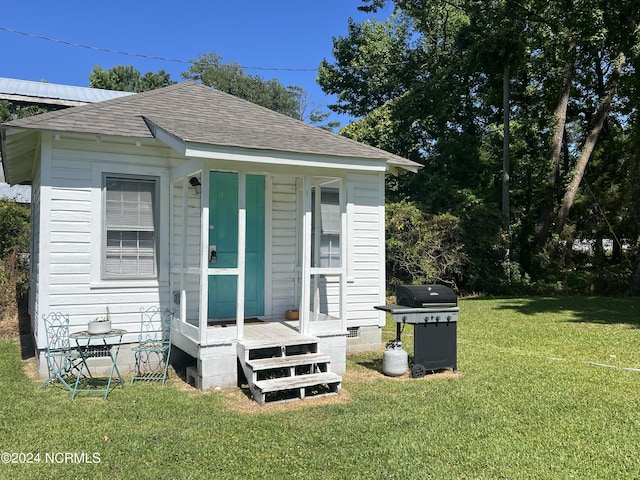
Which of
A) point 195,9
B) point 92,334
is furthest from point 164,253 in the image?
point 195,9

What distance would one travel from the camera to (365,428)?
457cm

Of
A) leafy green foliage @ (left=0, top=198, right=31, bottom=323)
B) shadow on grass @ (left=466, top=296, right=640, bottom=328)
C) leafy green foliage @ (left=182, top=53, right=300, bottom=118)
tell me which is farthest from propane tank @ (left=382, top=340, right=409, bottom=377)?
leafy green foliage @ (left=182, top=53, right=300, bottom=118)

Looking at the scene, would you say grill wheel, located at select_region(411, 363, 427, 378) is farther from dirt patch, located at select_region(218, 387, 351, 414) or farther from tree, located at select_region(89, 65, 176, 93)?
tree, located at select_region(89, 65, 176, 93)

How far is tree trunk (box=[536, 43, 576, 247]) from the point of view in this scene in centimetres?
1800

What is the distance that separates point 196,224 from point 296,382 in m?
2.90

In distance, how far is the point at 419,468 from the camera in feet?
12.3

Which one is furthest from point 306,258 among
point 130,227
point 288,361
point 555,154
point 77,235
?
point 555,154

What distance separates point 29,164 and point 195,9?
1574 centimetres

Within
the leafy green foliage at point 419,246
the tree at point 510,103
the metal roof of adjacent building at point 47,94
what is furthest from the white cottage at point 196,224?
the metal roof of adjacent building at point 47,94

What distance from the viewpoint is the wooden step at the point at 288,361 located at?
222 inches

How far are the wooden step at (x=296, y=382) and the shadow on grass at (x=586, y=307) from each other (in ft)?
25.9

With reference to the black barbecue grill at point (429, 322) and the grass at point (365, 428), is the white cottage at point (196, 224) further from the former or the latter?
the black barbecue grill at point (429, 322)

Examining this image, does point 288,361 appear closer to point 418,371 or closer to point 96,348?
point 418,371

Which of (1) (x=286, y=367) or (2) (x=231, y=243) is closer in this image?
(1) (x=286, y=367)
